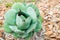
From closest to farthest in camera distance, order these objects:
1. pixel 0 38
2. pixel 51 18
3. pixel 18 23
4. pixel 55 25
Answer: pixel 18 23, pixel 0 38, pixel 55 25, pixel 51 18

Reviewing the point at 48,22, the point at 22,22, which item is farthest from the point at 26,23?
the point at 48,22

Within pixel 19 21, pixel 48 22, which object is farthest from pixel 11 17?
pixel 48 22

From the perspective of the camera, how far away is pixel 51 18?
1960mm

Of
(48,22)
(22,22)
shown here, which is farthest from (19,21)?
(48,22)

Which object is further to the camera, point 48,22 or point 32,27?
point 48,22

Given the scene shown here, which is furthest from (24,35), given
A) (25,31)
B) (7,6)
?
(7,6)

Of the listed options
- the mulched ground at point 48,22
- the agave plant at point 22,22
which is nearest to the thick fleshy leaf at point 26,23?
the agave plant at point 22,22

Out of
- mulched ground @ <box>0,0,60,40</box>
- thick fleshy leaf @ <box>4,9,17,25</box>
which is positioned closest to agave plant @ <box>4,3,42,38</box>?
thick fleshy leaf @ <box>4,9,17,25</box>

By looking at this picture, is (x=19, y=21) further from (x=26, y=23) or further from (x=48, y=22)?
(x=48, y=22)

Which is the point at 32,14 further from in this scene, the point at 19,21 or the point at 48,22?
the point at 48,22

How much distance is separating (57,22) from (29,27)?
2.36 ft

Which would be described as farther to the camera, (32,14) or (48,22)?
(48,22)

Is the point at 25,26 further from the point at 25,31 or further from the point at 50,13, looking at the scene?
the point at 50,13

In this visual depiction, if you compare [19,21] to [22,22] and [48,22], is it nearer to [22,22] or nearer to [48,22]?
[22,22]
